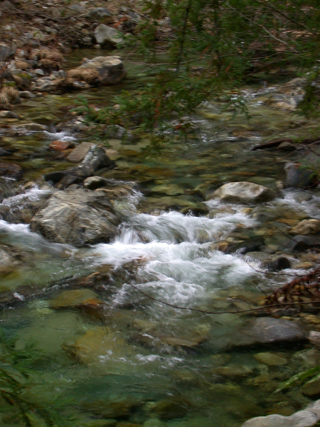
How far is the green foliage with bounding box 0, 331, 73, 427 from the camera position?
80.8 inches

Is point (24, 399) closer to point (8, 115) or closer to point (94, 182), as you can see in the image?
point (94, 182)

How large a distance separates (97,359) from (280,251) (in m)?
2.33

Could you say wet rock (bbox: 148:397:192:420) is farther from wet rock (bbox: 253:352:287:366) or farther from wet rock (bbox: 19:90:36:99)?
wet rock (bbox: 19:90:36:99)

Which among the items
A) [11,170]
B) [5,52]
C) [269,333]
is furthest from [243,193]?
[5,52]

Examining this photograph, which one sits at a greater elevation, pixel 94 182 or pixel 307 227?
pixel 307 227

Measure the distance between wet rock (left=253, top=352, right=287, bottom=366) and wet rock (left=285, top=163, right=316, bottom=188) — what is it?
10.8 feet

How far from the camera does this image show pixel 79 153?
23.3 ft

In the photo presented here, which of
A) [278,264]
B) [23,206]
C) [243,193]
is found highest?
[278,264]

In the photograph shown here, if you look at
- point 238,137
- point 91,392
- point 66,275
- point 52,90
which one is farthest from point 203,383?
point 52,90

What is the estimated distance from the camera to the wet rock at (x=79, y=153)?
276 inches

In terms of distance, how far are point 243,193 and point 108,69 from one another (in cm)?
615

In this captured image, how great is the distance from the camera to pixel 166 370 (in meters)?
3.18

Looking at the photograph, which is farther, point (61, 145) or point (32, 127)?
point (32, 127)

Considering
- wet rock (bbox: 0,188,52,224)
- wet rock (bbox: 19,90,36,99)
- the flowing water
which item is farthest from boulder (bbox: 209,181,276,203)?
wet rock (bbox: 19,90,36,99)
